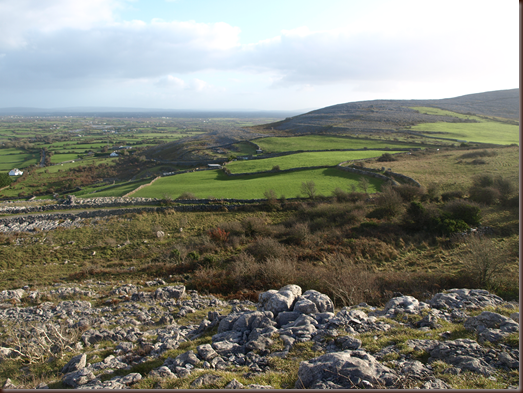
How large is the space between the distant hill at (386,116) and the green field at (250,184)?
49966mm

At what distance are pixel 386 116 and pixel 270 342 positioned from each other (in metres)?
110

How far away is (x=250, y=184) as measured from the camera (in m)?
36.6

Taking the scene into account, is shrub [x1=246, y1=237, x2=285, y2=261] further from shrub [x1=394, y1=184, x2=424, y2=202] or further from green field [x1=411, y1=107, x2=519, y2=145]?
green field [x1=411, y1=107, x2=519, y2=145]

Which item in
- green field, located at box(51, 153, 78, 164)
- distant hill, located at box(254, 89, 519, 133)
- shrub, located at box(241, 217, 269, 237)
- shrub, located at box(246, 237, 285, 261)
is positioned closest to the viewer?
shrub, located at box(246, 237, 285, 261)

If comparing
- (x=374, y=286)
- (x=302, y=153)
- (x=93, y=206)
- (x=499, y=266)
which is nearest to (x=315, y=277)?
(x=374, y=286)

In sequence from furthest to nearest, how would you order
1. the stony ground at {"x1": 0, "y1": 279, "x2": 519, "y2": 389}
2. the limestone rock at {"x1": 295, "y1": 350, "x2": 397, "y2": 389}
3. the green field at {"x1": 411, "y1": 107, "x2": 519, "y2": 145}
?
the green field at {"x1": 411, "y1": 107, "x2": 519, "y2": 145}
the stony ground at {"x1": 0, "y1": 279, "x2": 519, "y2": 389}
the limestone rock at {"x1": 295, "y1": 350, "x2": 397, "y2": 389}

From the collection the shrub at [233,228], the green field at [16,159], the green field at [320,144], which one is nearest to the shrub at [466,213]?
the shrub at [233,228]

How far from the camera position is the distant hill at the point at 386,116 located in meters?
90.1

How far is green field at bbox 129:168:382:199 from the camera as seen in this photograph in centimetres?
3278

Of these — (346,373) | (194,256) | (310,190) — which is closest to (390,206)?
(310,190)

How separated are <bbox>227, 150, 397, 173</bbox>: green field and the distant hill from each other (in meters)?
33.5

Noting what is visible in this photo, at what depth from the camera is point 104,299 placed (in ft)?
42.1

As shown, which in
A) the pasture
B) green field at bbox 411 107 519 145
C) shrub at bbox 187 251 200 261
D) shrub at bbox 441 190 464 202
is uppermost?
green field at bbox 411 107 519 145

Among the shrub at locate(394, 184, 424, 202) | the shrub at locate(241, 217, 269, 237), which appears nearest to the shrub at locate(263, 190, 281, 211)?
the shrub at locate(241, 217, 269, 237)
